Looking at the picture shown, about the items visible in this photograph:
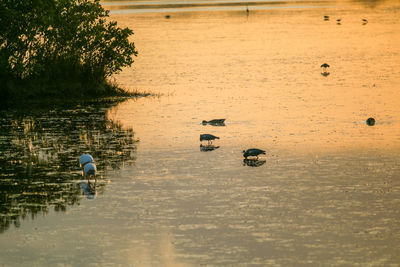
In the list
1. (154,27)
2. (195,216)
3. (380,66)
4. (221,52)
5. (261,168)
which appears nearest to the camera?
(195,216)

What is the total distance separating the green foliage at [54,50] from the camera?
37.9 m

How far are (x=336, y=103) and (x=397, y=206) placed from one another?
18.1 metres

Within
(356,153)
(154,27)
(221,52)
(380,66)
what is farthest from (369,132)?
(154,27)

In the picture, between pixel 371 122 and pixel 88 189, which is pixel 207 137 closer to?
pixel 88 189

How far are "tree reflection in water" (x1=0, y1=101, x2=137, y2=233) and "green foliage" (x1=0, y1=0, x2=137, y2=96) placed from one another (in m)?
2.47

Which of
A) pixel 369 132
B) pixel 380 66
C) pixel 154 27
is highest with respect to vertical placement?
pixel 154 27

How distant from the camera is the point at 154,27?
100062 mm

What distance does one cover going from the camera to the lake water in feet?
54.2

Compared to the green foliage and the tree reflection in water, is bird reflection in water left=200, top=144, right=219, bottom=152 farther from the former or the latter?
the green foliage

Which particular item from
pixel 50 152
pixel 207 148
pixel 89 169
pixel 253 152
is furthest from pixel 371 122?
pixel 89 169

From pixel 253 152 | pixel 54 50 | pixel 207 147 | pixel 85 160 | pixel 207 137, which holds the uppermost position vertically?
pixel 54 50

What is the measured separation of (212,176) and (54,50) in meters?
19.4

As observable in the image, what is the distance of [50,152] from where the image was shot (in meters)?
26.6

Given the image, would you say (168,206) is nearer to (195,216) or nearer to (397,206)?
(195,216)
